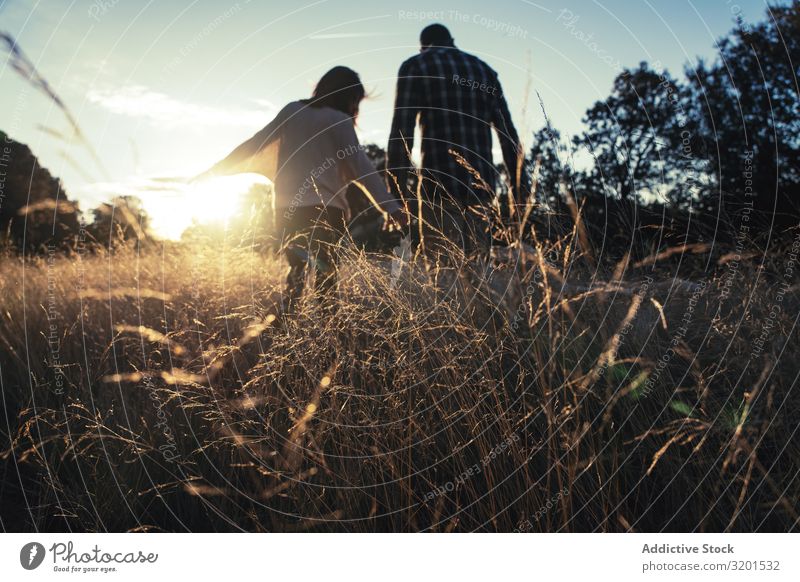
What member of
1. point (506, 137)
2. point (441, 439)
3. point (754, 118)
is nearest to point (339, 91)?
point (506, 137)

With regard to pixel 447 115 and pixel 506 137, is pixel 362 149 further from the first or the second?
pixel 506 137

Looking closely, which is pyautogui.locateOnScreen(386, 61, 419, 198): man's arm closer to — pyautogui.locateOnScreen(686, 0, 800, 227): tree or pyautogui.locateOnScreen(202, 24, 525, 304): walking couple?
pyautogui.locateOnScreen(202, 24, 525, 304): walking couple

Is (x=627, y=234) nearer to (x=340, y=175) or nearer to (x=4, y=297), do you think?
(x=340, y=175)

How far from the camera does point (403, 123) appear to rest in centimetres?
373

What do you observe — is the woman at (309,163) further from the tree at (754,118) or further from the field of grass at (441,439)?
the tree at (754,118)

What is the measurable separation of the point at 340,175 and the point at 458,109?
3.00 feet

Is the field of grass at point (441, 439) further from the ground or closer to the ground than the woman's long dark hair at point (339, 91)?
closer to the ground

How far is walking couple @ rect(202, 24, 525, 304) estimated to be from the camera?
3596mm

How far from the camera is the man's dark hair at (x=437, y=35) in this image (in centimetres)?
381

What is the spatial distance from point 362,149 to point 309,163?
371mm

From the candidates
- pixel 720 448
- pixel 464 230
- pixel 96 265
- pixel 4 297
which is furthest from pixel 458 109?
pixel 96 265

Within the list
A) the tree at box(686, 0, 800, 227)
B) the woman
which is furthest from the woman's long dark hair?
the tree at box(686, 0, 800, 227)

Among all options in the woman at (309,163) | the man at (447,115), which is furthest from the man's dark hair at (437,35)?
the woman at (309,163)

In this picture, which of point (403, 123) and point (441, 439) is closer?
point (441, 439)
